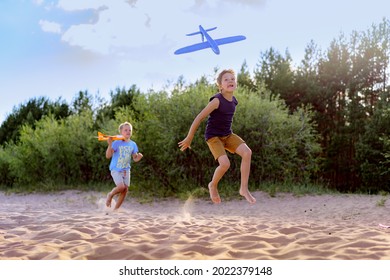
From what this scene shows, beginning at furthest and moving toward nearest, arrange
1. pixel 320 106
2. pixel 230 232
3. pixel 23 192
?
pixel 320 106 < pixel 23 192 < pixel 230 232

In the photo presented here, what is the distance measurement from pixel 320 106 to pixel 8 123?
20673mm

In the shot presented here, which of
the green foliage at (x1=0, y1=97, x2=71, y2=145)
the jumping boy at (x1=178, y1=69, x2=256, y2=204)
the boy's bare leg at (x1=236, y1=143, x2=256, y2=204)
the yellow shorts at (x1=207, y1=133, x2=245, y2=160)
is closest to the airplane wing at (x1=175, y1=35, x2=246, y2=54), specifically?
the jumping boy at (x1=178, y1=69, x2=256, y2=204)

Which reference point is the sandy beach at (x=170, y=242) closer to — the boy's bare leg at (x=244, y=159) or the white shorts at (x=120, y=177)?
the boy's bare leg at (x=244, y=159)

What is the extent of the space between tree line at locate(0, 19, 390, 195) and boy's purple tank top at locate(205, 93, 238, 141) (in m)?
9.09

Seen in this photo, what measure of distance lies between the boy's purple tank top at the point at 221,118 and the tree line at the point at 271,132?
909 cm

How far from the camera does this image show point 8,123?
2995 centimetres

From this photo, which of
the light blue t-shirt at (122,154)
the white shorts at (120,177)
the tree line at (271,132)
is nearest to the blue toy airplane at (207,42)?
the light blue t-shirt at (122,154)

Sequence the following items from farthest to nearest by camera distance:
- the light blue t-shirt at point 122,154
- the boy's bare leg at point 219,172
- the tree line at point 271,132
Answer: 1. the tree line at point 271,132
2. the light blue t-shirt at point 122,154
3. the boy's bare leg at point 219,172

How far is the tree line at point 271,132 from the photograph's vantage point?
14.3 metres

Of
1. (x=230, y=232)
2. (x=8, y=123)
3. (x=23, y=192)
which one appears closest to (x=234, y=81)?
(x=230, y=232)

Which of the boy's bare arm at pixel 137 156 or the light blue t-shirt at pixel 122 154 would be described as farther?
the light blue t-shirt at pixel 122 154

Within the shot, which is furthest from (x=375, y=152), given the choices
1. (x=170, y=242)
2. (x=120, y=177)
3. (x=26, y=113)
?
(x=26, y=113)

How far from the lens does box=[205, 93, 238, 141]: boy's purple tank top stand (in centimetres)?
461
